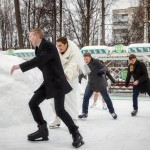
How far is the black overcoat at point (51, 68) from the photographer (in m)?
4.73

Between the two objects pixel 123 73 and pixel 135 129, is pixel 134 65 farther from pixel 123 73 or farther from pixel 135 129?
pixel 123 73

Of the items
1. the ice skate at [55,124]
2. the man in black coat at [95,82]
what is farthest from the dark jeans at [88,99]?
the ice skate at [55,124]

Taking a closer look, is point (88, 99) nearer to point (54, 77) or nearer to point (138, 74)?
point (138, 74)

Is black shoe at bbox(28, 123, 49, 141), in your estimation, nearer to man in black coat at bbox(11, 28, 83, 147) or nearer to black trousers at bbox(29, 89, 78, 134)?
black trousers at bbox(29, 89, 78, 134)

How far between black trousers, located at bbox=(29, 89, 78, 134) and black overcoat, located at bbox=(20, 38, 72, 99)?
11 cm

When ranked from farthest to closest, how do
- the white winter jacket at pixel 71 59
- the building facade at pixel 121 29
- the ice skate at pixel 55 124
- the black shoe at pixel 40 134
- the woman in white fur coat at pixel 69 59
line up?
the building facade at pixel 121 29
the ice skate at pixel 55 124
the white winter jacket at pixel 71 59
the woman in white fur coat at pixel 69 59
the black shoe at pixel 40 134

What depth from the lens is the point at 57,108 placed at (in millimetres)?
4945

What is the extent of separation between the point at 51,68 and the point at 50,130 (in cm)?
181

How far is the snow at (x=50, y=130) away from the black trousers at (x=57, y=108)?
298 millimetres

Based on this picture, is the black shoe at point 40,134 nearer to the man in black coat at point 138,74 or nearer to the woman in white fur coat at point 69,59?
the woman in white fur coat at point 69,59

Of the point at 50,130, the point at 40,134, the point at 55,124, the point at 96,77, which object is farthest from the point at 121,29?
the point at 40,134

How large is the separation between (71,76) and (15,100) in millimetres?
1561

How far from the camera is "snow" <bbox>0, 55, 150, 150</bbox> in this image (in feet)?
16.5

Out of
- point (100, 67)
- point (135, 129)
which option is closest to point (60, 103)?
point (135, 129)
